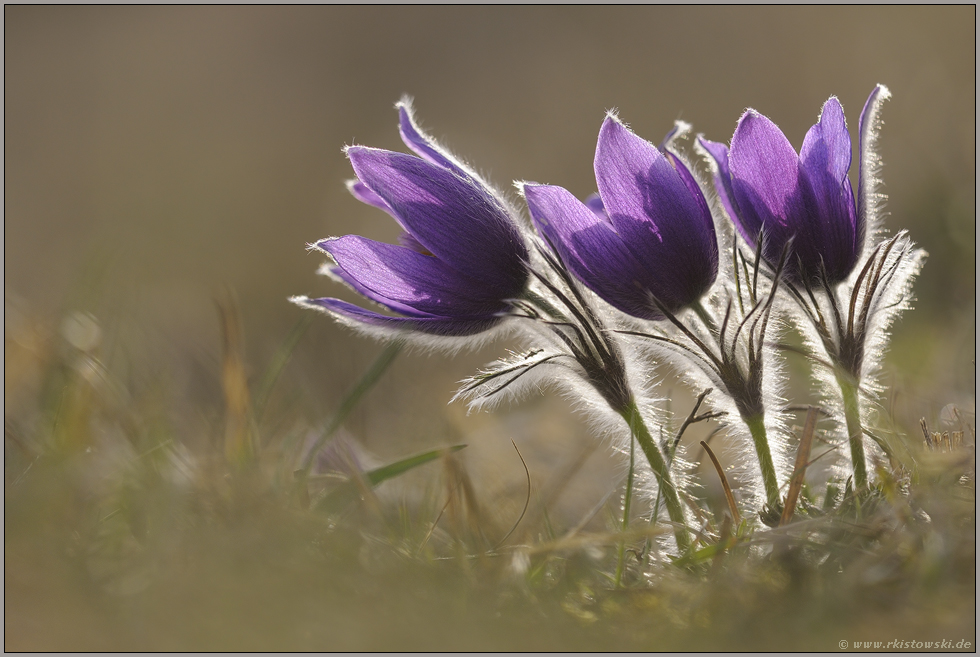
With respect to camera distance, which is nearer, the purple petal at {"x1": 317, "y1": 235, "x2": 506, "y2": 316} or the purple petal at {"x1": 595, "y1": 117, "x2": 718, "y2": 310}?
the purple petal at {"x1": 595, "y1": 117, "x2": 718, "y2": 310}

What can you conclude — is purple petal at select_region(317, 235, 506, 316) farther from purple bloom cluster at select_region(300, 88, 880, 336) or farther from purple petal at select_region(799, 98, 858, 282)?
purple petal at select_region(799, 98, 858, 282)

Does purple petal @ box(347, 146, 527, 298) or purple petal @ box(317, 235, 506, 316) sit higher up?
purple petal @ box(347, 146, 527, 298)

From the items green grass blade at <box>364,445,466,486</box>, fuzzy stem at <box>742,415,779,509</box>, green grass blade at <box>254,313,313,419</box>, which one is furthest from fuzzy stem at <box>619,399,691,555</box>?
green grass blade at <box>254,313,313,419</box>

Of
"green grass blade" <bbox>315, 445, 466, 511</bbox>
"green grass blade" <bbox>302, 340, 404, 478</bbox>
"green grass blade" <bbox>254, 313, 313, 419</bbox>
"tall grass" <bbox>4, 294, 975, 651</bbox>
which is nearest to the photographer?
"tall grass" <bbox>4, 294, 975, 651</bbox>

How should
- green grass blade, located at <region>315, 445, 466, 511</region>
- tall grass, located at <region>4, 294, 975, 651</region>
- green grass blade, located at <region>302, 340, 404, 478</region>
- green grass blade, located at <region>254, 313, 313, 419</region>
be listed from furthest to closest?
1. green grass blade, located at <region>254, 313, 313, 419</region>
2. green grass blade, located at <region>302, 340, 404, 478</region>
3. green grass blade, located at <region>315, 445, 466, 511</region>
4. tall grass, located at <region>4, 294, 975, 651</region>

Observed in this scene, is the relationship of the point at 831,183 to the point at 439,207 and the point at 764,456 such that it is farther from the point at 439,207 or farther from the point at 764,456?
the point at 439,207

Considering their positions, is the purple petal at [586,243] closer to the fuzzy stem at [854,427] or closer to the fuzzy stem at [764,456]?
the fuzzy stem at [764,456]

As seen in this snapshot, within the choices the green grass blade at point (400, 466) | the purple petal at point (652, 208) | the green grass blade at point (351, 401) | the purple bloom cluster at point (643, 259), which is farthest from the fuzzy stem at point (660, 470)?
the green grass blade at point (351, 401)
